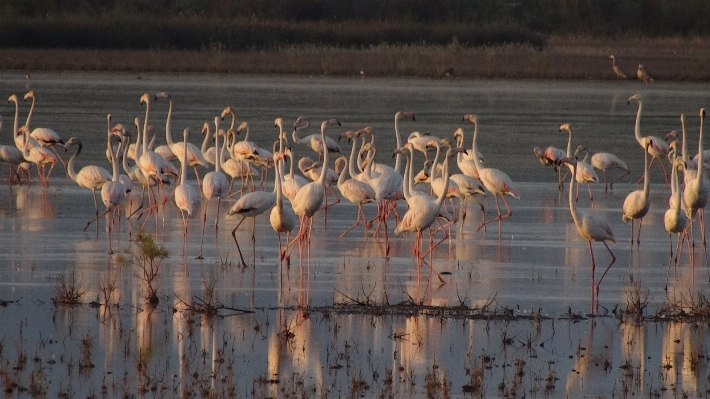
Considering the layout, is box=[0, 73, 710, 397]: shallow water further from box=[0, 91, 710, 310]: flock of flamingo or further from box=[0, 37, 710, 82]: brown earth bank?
box=[0, 37, 710, 82]: brown earth bank

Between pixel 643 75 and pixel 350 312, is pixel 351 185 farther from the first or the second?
pixel 643 75

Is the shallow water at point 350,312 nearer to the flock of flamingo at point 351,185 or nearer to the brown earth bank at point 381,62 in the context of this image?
the flock of flamingo at point 351,185

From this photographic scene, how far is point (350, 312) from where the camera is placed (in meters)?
8.63

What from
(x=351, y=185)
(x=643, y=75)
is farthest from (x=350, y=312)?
(x=643, y=75)

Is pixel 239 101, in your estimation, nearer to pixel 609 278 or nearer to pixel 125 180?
pixel 125 180

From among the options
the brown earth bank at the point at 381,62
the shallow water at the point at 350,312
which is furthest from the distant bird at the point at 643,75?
the shallow water at the point at 350,312

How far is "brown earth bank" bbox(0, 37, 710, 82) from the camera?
4097 centimetres

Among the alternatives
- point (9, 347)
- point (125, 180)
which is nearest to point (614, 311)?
point (9, 347)

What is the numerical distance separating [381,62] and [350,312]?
36.1 metres

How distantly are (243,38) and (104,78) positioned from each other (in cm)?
1247

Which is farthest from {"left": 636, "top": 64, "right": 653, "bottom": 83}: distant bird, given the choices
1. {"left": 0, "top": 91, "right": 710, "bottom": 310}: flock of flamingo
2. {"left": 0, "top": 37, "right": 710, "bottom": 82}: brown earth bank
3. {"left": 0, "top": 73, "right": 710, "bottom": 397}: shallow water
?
{"left": 0, "top": 73, "right": 710, "bottom": 397}: shallow water

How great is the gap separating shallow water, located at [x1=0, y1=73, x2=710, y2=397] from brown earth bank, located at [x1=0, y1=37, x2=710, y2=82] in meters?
24.5

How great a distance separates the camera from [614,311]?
28.6 feet

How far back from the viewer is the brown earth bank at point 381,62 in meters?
41.0
